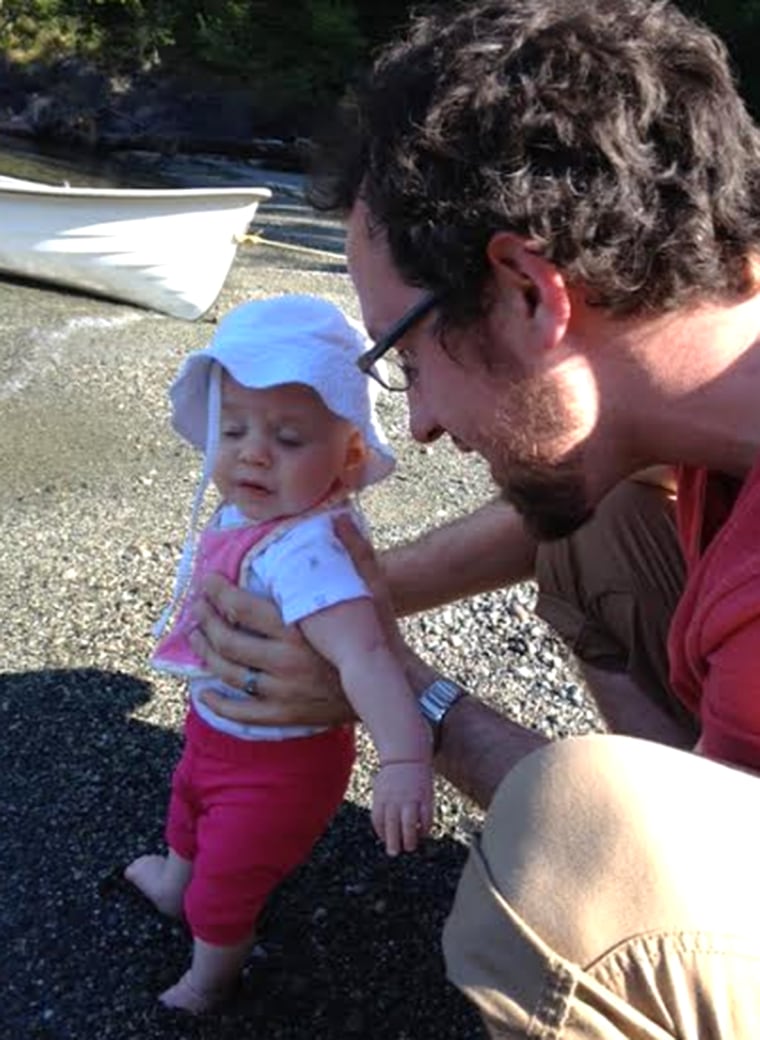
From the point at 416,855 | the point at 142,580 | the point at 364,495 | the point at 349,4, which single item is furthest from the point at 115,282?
the point at 349,4

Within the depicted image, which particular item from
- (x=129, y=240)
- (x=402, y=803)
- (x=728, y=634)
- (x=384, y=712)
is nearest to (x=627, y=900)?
(x=728, y=634)

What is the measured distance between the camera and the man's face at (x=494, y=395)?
2.02m

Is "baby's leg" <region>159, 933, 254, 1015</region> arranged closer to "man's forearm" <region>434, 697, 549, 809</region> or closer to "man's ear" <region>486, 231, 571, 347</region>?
"man's forearm" <region>434, 697, 549, 809</region>

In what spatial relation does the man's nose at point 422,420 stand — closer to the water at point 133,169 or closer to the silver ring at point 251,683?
the silver ring at point 251,683

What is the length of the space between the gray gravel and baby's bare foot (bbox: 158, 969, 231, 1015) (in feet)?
0.09

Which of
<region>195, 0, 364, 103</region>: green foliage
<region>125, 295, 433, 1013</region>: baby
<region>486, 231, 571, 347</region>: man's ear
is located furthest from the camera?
<region>195, 0, 364, 103</region>: green foliage

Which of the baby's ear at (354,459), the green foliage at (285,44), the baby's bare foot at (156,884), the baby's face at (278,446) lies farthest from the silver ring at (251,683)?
the green foliage at (285,44)

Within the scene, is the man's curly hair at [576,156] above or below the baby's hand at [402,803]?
above

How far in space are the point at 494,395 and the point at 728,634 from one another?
51 centimetres

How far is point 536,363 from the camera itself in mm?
1992

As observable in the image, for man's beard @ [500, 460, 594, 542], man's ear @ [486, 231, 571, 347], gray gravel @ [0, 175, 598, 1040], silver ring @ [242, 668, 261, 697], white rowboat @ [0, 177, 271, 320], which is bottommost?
white rowboat @ [0, 177, 271, 320]

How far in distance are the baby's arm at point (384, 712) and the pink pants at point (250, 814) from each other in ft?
0.73

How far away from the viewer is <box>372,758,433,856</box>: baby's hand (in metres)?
2.16

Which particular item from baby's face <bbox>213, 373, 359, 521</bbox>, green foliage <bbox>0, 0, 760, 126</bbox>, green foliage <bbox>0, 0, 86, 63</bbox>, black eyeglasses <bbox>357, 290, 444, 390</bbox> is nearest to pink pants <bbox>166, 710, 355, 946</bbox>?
baby's face <bbox>213, 373, 359, 521</bbox>
